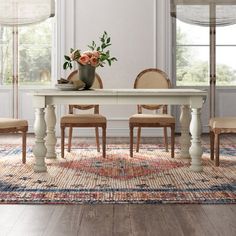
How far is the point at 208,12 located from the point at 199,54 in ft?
1.99

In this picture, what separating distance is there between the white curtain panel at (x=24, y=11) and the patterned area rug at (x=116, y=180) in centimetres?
268

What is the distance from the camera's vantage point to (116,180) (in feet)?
14.1

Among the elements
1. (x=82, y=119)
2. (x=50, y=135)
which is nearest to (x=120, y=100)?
(x=82, y=119)

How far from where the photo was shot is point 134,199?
3.59 meters

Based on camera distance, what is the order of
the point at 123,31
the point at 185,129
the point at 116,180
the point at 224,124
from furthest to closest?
the point at 123,31 → the point at 185,129 → the point at 224,124 → the point at 116,180

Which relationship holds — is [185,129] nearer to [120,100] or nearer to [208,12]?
[120,100]

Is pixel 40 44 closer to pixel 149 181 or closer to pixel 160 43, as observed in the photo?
pixel 160 43

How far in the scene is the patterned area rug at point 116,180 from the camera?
365cm

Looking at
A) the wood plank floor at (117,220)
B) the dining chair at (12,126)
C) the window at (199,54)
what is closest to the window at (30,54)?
the window at (199,54)

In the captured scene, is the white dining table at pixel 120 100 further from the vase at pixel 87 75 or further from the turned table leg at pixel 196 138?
the vase at pixel 87 75

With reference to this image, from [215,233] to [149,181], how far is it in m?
1.46

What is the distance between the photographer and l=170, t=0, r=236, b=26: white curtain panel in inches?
310

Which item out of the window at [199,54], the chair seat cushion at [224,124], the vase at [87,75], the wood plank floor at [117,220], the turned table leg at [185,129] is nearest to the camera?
the wood plank floor at [117,220]

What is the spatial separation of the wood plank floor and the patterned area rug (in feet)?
0.58
